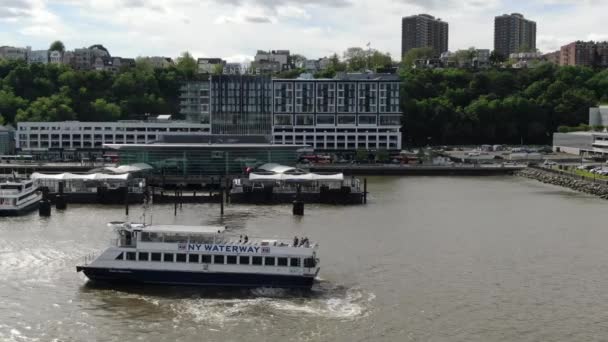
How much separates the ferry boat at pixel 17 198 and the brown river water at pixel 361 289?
1707 millimetres

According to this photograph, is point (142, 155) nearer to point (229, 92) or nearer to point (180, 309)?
point (229, 92)

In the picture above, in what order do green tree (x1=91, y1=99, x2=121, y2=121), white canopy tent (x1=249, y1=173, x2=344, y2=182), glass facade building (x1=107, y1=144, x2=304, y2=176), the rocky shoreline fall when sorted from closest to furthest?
white canopy tent (x1=249, y1=173, x2=344, y2=182) < the rocky shoreline < glass facade building (x1=107, y1=144, x2=304, y2=176) < green tree (x1=91, y1=99, x2=121, y2=121)

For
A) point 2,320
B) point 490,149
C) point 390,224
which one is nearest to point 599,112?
point 490,149

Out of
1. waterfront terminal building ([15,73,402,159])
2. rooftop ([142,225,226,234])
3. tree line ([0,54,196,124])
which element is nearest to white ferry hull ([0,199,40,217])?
rooftop ([142,225,226,234])

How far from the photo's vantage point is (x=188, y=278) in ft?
113

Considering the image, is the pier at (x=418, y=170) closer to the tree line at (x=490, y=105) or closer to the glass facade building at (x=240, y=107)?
the glass facade building at (x=240, y=107)

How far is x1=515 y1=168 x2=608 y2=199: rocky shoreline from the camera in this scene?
68312 millimetres

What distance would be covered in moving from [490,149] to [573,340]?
83.8m

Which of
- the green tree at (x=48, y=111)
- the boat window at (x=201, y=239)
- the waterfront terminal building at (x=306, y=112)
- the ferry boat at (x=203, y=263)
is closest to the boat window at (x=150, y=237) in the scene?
the ferry boat at (x=203, y=263)

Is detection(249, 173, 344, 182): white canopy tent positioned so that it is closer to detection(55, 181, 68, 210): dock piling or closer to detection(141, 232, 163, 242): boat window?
detection(55, 181, 68, 210): dock piling

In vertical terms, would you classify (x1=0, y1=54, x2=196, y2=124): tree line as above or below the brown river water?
above

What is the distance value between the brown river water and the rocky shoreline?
1426cm

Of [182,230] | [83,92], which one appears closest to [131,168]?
[182,230]

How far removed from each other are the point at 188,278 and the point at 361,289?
6429mm
